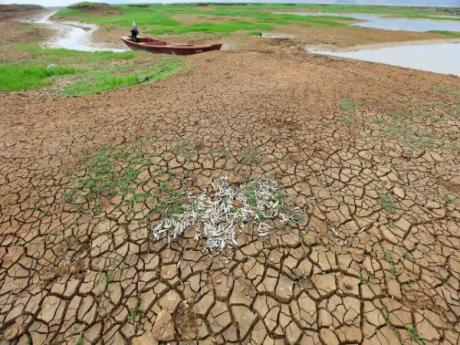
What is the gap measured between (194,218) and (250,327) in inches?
58.2

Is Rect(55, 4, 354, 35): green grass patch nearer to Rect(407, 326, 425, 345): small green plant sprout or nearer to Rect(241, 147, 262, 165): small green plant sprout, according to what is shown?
Rect(241, 147, 262, 165): small green plant sprout

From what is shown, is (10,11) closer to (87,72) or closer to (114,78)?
→ (87,72)

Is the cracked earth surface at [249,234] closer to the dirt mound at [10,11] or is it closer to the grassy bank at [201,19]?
the grassy bank at [201,19]

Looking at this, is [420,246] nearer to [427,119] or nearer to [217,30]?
[427,119]

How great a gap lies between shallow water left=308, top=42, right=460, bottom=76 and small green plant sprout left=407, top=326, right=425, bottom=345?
12.2 m

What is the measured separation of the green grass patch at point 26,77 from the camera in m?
8.41

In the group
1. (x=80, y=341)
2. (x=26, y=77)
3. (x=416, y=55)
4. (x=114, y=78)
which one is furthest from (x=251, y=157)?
(x=416, y=55)

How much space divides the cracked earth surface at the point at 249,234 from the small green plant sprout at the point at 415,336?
0.04ft

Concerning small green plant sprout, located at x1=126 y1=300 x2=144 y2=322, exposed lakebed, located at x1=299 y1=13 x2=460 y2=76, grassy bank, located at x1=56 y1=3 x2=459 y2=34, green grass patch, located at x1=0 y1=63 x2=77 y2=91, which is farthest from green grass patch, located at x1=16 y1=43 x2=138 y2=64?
small green plant sprout, located at x1=126 y1=300 x2=144 y2=322

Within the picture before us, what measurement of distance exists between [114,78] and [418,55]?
1605cm

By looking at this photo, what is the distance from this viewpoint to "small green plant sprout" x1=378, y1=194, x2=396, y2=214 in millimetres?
3426

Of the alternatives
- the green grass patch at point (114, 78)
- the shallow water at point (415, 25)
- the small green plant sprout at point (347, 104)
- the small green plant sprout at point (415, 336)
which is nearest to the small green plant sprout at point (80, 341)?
the small green plant sprout at point (415, 336)

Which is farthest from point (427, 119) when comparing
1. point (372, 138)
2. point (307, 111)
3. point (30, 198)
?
point (30, 198)

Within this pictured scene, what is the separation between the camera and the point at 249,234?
10.2 ft
